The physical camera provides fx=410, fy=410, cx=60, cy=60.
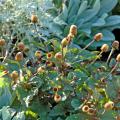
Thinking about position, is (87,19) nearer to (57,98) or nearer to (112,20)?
(112,20)

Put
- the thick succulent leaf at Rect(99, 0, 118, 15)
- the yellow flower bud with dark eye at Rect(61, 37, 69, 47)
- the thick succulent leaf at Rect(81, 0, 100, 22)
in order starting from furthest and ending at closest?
the thick succulent leaf at Rect(99, 0, 118, 15), the thick succulent leaf at Rect(81, 0, 100, 22), the yellow flower bud with dark eye at Rect(61, 37, 69, 47)

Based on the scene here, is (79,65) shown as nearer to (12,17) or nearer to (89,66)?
(89,66)

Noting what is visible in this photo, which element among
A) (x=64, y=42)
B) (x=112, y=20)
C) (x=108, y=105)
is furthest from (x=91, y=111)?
(x=112, y=20)

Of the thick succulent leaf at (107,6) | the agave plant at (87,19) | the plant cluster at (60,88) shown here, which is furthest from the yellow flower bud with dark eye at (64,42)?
the thick succulent leaf at (107,6)

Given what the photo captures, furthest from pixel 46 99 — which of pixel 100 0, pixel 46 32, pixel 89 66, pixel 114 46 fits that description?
pixel 100 0

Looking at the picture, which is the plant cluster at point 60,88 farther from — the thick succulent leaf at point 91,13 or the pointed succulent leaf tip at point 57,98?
the thick succulent leaf at point 91,13

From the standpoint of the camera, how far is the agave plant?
395 cm

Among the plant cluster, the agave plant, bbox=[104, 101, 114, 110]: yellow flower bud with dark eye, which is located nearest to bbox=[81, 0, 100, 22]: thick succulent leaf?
the agave plant

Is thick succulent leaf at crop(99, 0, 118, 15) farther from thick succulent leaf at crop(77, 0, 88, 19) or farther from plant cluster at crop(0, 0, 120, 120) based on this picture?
plant cluster at crop(0, 0, 120, 120)

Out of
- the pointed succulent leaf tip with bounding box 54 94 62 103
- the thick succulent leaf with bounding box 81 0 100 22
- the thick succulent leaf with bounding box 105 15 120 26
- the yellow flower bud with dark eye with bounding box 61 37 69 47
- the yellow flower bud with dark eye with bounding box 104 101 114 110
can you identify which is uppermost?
the yellow flower bud with dark eye with bounding box 61 37 69 47

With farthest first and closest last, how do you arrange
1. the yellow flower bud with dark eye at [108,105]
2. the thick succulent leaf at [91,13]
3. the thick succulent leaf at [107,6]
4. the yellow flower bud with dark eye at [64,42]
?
the thick succulent leaf at [107,6] → the thick succulent leaf at [91,13] → the yellow flower bud with dark eye at [64,42] → the yellow flower bud with dark eye at [108,105]

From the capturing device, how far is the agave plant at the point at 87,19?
3.95 meters

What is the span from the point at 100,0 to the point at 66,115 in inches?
97.9

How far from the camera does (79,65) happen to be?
214 cm
